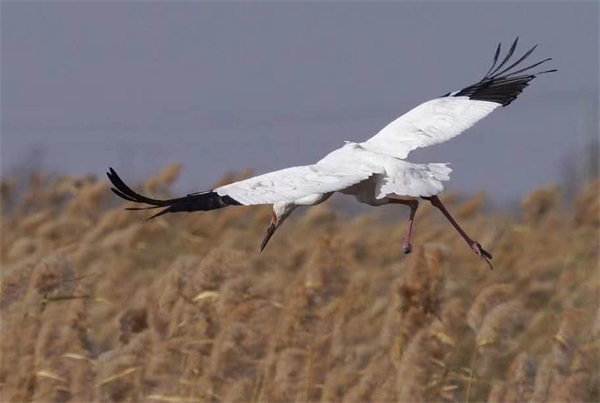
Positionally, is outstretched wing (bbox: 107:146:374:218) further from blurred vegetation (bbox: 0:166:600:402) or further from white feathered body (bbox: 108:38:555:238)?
blurred vegetation (bbox: 0:166:600:402)

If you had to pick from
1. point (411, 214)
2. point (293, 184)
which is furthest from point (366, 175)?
point (411, 214)

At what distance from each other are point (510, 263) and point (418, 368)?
4.10 meters

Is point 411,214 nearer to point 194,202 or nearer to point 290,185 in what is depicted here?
point 290,185

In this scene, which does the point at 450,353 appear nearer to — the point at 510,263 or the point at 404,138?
the point at 404,138

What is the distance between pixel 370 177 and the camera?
714 centimetres

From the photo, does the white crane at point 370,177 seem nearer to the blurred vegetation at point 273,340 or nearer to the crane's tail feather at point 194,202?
the crane's tail feather at point 194,202

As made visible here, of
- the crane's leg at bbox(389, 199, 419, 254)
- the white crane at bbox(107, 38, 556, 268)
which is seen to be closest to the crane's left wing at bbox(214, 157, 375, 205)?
the white crane at bbox(107, 38, 556, 268)

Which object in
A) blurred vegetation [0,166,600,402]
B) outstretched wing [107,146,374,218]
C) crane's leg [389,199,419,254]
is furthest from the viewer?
blurred vegetation [0,166,600,402]

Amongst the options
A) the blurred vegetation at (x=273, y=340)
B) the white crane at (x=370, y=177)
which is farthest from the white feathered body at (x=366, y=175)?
the blurred vegetation at (x=273, y=340)

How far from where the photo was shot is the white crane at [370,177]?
263 inches

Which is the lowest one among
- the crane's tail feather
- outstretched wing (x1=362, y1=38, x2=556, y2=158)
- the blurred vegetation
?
the blurred vegetation

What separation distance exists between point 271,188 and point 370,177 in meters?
0.65

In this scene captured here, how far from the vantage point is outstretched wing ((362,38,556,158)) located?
7.71 metres

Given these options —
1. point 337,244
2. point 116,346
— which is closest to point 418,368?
point 337,244
